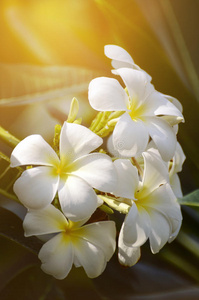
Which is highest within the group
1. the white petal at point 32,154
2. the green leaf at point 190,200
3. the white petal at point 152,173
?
the white petal at point 32,154

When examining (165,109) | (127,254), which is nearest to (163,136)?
(165,109)

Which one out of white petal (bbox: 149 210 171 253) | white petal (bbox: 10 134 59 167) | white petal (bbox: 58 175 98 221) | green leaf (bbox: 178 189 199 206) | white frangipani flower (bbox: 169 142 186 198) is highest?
white petal (bbox: 10 134 59 167)

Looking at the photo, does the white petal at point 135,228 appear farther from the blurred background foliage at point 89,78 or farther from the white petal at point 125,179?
the blurred background foliage at point 89,78

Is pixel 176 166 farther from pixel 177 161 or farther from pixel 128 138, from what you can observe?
pixel 128 138

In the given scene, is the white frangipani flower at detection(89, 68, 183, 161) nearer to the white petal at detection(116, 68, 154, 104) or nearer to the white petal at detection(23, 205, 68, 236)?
the white petal at detection(116, 68, 154, 104)

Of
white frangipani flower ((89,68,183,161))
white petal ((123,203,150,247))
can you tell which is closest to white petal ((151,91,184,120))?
white frangipani flower ((89,68,183,161))

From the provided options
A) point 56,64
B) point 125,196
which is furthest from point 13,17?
point 125,196

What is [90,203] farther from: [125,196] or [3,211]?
[3,211]

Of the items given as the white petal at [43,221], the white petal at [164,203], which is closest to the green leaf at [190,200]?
the white petal at [164,203]
